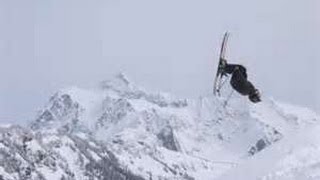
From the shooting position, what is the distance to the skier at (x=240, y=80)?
4338cm

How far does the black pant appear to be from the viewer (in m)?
43.3

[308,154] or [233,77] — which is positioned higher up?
[233,77]

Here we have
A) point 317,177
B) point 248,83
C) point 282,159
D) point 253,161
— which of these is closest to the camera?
point 248,83

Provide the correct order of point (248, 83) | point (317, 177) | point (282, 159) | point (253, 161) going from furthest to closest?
point (253, 161)
point (282, 159)
point (317, 177)
point (248, 83)

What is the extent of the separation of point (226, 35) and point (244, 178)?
31078 mm

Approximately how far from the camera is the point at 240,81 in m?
43.4

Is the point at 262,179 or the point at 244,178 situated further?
the point at 244,178

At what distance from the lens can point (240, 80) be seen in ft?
143

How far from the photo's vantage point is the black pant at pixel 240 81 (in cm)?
4334

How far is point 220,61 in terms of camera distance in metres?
43.9

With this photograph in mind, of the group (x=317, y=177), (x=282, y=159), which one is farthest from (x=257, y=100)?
(x=282, y=159)

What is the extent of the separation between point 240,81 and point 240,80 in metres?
0.06

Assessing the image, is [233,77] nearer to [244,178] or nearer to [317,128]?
[244,178]

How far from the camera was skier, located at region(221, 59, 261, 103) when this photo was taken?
43.4 metres
